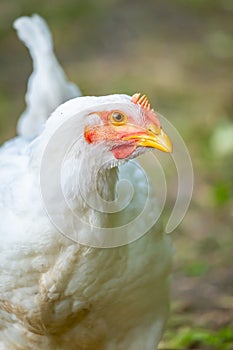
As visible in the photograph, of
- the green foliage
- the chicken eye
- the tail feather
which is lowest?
the chicken eye

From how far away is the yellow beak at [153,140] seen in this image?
2650mm

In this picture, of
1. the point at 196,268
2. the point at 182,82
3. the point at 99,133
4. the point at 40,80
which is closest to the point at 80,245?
the point at 99,133

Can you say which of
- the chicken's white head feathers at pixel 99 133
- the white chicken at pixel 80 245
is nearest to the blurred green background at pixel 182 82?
the white chicken at pixel 80 245

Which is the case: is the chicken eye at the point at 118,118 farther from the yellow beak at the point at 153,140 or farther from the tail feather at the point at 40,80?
the tail feather at the point at 40,80

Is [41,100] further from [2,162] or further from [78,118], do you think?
[78,118]

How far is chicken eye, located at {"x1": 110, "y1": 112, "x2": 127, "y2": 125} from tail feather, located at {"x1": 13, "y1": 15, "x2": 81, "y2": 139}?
1046 mm

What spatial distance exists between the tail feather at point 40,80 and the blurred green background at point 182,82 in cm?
125

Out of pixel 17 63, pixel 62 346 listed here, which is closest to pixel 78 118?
pixel 62 346

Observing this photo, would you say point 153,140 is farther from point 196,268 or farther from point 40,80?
point 196,268

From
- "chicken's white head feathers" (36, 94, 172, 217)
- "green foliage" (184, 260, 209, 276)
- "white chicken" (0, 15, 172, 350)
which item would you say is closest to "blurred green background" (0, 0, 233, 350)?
"green foliage" (184, 260, 209, 276)

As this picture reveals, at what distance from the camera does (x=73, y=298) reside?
295cm

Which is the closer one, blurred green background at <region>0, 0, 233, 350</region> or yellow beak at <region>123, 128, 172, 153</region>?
yellow beak at <region>123, 128, 172, 153</region>

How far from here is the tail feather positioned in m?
3.75

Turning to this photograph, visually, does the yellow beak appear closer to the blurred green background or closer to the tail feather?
the tail feather
